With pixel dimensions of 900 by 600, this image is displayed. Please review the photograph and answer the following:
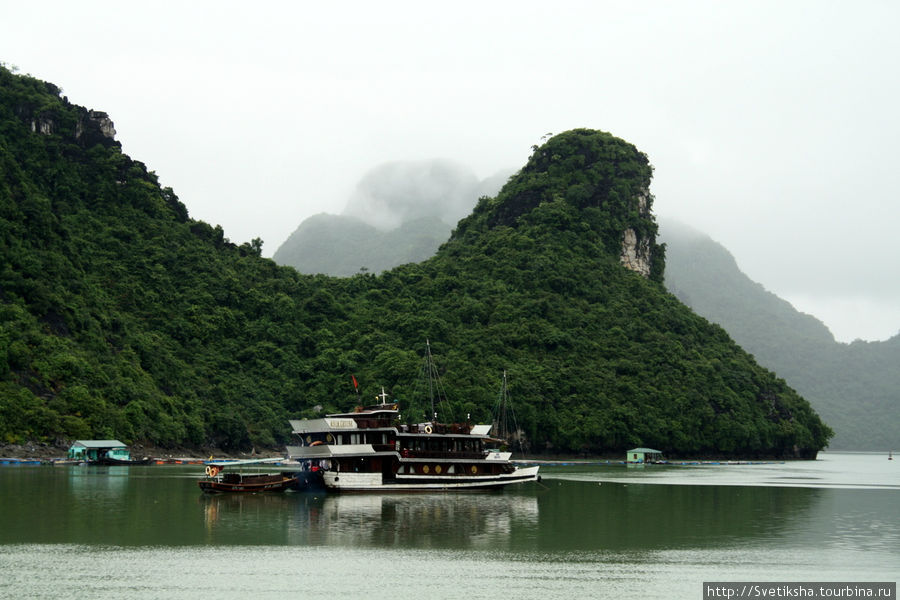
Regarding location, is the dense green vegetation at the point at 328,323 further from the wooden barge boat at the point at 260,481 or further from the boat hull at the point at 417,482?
the boat hull at the point at 417,482

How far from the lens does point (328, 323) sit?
141 metres

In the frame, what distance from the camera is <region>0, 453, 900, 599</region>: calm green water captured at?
91.7 feet

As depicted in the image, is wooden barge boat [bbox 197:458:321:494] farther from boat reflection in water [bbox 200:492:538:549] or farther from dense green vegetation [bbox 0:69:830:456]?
dense green vegetation [bbox 0:69:830:456]

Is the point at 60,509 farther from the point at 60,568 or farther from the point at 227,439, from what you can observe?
the point at 227,439

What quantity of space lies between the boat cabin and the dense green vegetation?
19.9 feet

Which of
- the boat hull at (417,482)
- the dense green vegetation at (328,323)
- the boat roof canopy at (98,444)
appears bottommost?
the boat hull at (417,482)

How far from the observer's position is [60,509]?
148ft

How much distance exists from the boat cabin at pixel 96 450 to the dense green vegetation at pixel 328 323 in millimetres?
6079

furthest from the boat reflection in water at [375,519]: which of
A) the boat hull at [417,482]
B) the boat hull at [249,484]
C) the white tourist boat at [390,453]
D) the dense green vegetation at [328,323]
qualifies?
the dense green vegetation at [328,323]

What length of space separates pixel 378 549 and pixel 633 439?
86.0 m

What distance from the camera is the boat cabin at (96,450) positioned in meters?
85.4

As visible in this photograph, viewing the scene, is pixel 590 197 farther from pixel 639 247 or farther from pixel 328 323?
pixel 328 323

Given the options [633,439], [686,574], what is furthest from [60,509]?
[633,439]

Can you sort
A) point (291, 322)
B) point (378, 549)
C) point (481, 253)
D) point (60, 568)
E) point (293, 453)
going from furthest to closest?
point (481, 253)
point (291, 322)
point (293, 453)
point (378, 549)
point (60, 568)
